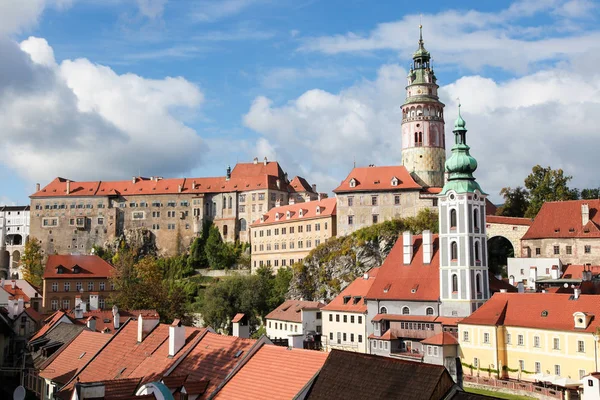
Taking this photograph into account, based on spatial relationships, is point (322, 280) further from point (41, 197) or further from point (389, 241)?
point (41, 197)

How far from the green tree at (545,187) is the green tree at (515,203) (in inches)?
99.2

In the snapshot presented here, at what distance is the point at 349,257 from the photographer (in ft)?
247

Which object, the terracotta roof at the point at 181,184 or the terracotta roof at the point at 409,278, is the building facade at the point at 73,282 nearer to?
the terracotta roof at the point at 409,278

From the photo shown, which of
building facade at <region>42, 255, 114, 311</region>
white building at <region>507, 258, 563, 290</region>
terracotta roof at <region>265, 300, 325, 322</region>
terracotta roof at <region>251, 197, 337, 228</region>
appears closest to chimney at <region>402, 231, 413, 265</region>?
white building at <region>507, 258, 563, 290</region>

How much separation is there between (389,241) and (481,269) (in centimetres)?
2163

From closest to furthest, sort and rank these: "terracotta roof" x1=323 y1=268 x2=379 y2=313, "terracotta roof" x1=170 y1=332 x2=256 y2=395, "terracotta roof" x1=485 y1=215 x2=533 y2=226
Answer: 1. "terracotta roof" x1=170 y1=332 x2=256 y2=395
2. "terracotta roof" x1=323 y1=268 x2=379 y2=313
3. "terracotta roof" x1=485 y1=215 x2=533 y2=226

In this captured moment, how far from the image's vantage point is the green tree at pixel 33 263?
99.4 meters

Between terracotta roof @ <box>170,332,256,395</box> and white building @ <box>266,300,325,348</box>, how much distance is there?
1480 inches

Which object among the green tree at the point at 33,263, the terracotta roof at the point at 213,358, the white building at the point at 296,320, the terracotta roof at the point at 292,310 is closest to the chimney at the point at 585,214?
the terracotta roof at the point at 292,310

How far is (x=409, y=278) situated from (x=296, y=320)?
13240 mm

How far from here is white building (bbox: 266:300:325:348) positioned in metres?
64.6

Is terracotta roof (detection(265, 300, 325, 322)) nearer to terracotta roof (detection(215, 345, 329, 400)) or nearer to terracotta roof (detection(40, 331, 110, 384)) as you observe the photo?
terracotta roof (detection(40, 331, 110, 384))

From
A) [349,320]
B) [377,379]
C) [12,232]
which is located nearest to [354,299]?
[349,320]

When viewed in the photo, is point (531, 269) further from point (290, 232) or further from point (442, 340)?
point (290, 232)
